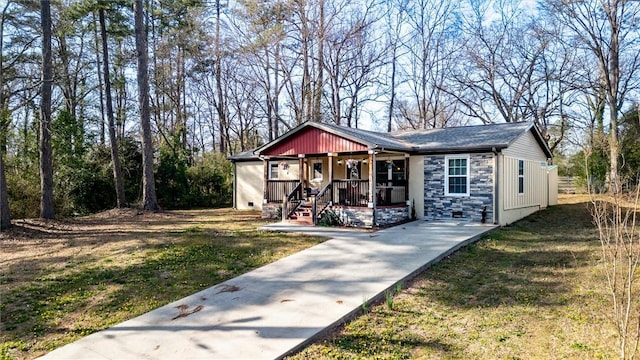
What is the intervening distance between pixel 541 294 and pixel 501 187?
692cm

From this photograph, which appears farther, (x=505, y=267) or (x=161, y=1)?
(x=161, y=1)

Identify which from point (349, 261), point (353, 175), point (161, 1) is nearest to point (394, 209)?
point (353, 175)

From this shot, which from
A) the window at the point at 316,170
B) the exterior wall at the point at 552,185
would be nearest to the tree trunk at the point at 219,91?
the window at the point at 316,170

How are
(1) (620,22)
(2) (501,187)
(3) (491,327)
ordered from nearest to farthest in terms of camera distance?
(3) (491,327) → (2) (501,187) → (1) (620,22)

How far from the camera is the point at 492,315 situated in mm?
4957

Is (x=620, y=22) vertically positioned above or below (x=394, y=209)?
above

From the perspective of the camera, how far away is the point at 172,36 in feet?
77.2

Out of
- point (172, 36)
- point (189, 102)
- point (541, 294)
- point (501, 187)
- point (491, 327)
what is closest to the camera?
point (491, 327)

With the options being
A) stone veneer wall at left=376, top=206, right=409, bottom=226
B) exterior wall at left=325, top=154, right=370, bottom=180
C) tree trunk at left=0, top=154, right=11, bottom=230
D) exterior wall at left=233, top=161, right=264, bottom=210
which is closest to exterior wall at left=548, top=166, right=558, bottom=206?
exterior wall at left=325, top=154, right=370, bottom=180

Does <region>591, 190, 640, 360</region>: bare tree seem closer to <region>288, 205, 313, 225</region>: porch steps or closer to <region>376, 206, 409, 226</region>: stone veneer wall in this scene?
<region>376, 206, 409, 226</region>: stone veneer wall

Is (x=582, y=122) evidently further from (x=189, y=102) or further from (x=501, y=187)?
(x=189, y=102)

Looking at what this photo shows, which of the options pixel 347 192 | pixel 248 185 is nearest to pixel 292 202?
pixel 347 192

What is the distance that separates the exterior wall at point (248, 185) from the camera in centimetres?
1806

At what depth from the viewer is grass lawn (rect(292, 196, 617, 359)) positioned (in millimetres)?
4027
